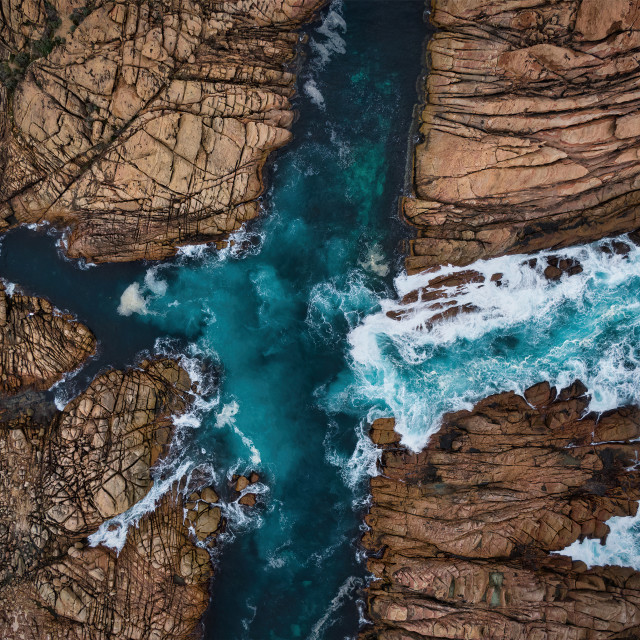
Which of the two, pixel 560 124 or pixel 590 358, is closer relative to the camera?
pixel 560 124

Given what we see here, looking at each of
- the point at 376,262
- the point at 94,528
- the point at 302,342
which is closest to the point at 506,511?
the point at 302,342

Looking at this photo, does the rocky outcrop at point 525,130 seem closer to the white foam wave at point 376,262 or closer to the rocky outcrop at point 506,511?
the white foam wave at point 376,262

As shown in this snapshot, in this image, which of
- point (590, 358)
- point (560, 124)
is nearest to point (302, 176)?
point (560, 124)

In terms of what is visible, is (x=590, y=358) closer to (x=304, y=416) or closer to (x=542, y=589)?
(x=542, y=589)

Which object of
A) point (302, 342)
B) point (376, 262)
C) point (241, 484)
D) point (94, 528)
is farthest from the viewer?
point (302, 342)

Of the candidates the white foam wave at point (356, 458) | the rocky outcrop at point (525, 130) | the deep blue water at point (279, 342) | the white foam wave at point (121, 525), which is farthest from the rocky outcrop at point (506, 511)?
the white foam wave at point (121, 525)

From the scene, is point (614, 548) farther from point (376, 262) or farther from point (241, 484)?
point (241, 484)
